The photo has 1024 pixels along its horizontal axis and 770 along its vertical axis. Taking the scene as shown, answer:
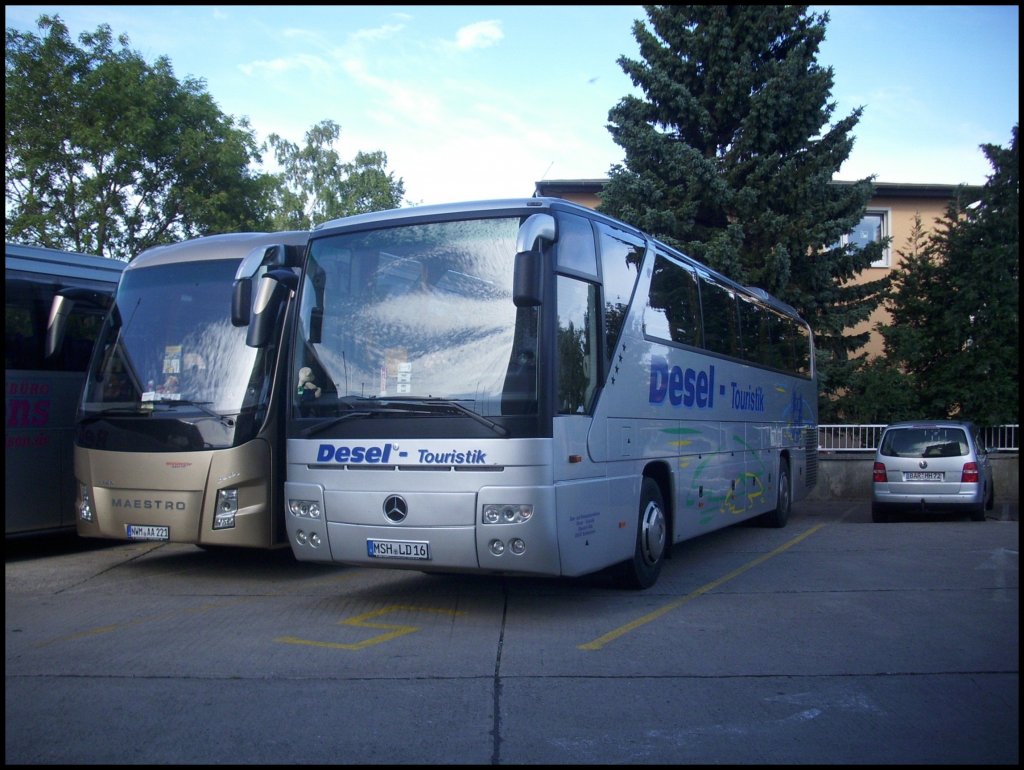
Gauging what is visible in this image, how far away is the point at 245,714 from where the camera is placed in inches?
211

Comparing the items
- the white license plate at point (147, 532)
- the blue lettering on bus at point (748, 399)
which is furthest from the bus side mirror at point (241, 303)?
the blue lettering on bus at point (748, 399)

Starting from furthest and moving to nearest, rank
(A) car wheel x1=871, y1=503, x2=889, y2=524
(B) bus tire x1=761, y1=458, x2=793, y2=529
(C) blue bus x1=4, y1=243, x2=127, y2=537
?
(A) car wheel x1=871, y1=503, x2=889, y2=524, (B) bus tire x1=761, y1=458, x2=793, y2=529, (C) blue bus x1=4, y1=243, x2=127, y2=537

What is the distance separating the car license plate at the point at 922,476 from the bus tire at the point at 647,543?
8.43 metres

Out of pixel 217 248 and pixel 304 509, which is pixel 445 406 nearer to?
pixel 304 509

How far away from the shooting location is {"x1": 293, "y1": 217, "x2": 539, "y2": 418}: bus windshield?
7.40 metres

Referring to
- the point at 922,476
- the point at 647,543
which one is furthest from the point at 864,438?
the point at 647,543

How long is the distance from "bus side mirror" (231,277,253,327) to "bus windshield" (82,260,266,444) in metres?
0.96

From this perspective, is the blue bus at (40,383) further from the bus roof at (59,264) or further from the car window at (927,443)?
the car window at (927,443)

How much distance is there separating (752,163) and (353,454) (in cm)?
1622

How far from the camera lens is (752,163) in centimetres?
2139

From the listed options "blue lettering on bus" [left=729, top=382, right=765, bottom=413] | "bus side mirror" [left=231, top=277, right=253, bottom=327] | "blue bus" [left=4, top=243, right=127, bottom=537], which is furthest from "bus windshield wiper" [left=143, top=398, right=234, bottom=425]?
"blue lettering on bus" [left=729, top=382, right=765, bottom=413]

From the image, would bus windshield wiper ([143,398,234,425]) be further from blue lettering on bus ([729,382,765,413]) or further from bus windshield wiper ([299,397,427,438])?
blue lettering on bus ([729,382,765,413])

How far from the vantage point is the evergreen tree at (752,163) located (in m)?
20.9

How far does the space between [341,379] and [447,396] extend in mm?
1063
